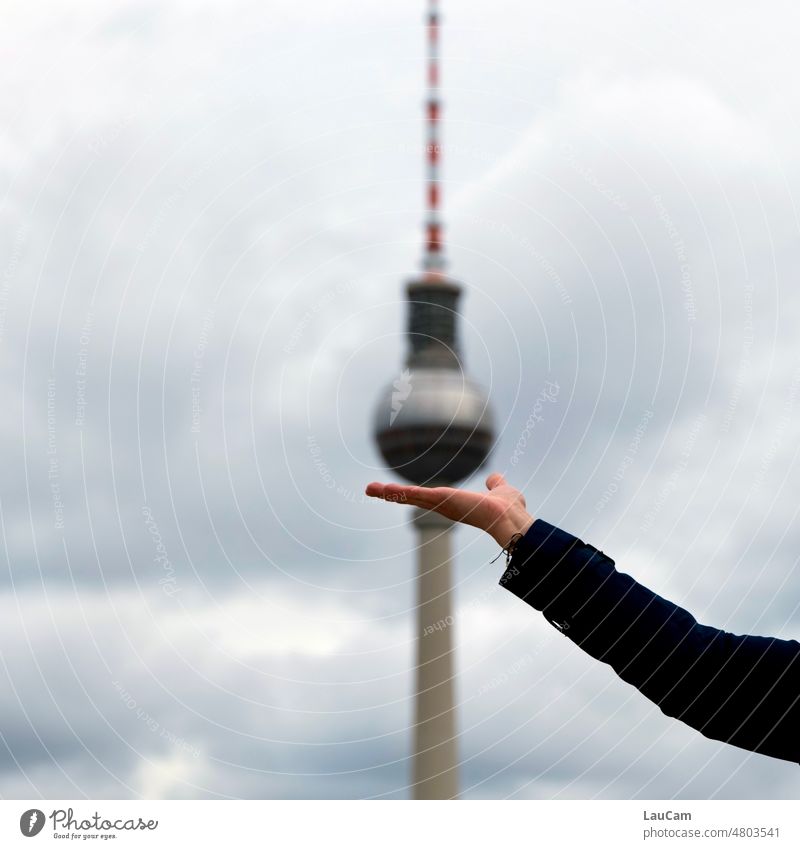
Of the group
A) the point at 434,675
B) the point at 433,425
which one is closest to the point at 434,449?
the point at 433,425

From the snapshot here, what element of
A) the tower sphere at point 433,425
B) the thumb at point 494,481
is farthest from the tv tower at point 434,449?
Answer: the thumb at point 494,481

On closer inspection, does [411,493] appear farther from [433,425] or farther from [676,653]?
[433,425]

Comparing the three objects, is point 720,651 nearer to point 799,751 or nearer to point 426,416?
point 799,751

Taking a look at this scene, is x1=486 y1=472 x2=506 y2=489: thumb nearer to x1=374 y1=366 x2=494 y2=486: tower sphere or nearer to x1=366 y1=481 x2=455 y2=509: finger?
x1=366 y1=481 x2=455 y2=509: finger

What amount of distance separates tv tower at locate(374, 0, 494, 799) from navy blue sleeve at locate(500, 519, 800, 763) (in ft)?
176

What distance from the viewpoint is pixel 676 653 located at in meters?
3.16

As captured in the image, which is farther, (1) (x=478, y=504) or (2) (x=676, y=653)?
(1) (x=478, y=504)

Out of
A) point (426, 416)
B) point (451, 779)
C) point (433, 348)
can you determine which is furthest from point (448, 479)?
point (451, 779)

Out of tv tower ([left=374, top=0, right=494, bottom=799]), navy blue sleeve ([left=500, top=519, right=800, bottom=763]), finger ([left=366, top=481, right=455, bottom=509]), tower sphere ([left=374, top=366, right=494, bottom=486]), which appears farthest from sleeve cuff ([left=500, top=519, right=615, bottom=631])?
tower sphere ([left=374, top=366, right=494, bottom=486])

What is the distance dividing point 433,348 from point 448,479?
433 inches

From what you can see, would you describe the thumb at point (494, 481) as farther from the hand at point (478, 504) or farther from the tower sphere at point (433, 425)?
the tower sphere at point (433, 425)

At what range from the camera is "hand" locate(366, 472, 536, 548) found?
335 cm

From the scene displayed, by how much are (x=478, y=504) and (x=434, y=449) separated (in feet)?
227
